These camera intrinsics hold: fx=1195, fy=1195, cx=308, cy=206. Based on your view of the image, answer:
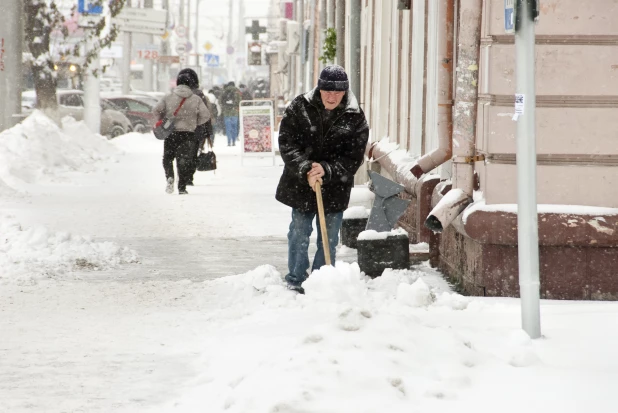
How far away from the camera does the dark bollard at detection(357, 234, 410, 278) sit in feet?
28.4

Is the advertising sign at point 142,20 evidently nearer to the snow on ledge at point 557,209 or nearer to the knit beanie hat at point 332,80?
the knit beanie hat at point 332,80

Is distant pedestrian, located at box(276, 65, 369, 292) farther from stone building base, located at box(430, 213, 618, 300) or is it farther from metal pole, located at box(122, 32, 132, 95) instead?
metal pole, located at box(122, 32, 132, 95)

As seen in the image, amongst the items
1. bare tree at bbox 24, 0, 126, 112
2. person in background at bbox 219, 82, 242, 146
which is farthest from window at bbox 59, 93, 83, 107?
bare tree at bbox 24, 0, 126, 112

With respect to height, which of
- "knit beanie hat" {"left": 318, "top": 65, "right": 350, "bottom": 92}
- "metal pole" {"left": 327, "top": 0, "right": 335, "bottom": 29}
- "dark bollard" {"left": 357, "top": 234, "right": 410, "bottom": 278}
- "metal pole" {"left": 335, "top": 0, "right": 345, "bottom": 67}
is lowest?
"dark bollard" {"left": 357, "top": 234, "right": 410, "bottom": 278}

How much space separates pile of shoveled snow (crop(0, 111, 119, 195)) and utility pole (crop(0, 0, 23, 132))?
34 centimetres

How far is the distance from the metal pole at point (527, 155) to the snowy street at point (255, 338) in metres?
0.32

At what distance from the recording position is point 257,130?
22.7 meters

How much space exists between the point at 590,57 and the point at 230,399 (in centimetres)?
370

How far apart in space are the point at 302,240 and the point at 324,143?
729 millimetres

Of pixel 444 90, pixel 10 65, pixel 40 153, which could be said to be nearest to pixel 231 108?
pixel 40 153

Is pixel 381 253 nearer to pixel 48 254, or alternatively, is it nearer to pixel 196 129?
pixel 48 254

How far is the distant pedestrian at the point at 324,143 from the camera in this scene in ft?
25.6

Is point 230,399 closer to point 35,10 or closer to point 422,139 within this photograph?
point 422,139

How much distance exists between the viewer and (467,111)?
8039 millimetres
